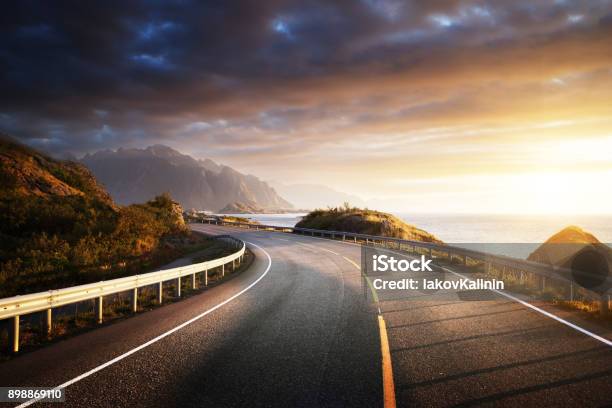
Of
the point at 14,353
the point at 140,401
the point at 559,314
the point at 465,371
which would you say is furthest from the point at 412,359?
the point at 14,353

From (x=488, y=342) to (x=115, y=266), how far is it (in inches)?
698

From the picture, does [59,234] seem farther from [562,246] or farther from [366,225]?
[366,225]

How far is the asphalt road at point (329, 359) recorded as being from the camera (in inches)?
180

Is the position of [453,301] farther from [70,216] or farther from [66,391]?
[70,216]

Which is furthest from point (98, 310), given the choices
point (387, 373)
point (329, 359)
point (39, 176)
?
point (39, 176)

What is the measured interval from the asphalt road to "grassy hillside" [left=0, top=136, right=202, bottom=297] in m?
8.98

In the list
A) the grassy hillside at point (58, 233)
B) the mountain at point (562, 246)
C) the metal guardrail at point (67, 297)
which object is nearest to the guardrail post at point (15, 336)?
the metal guardrail at point (67, 297)

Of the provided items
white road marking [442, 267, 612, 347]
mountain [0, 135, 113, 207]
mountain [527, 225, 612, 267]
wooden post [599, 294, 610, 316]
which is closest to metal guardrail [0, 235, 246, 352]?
white road marking [442, 267, 612, 347]

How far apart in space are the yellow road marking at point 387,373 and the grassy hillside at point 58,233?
1332 cm

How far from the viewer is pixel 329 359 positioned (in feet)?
19.1

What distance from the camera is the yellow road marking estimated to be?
14.4ft

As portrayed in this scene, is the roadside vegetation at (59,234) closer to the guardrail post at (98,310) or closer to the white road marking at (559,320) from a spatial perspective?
the guardrail post at (98,310)

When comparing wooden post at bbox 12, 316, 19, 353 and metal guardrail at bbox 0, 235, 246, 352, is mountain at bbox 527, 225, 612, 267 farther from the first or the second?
wooden post at bbox 12, 316, 19, 353

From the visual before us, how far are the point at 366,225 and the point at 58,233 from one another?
27217mm
